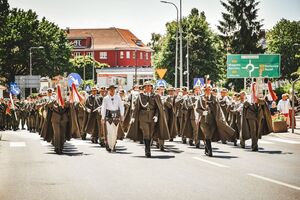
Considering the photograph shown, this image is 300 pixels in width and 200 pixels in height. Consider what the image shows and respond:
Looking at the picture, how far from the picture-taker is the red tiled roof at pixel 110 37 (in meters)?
145

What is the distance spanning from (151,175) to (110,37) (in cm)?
13740

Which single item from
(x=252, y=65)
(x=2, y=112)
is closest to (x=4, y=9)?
(x=2, y=112)

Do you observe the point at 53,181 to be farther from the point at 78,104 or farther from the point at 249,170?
the point at 78,104

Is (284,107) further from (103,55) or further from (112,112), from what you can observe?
(103,55)

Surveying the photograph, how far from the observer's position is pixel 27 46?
8106 centimetres

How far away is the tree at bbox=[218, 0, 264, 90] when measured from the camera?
77438mm

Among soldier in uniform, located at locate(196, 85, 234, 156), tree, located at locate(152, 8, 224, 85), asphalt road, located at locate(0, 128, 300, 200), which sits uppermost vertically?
tree, located at locate(152, 8, 224, 85)

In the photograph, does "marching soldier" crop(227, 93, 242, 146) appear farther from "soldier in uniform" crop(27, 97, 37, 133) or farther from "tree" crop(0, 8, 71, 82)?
"tree" crop(0, 8, 71, 82)

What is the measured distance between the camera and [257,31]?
3081 inches

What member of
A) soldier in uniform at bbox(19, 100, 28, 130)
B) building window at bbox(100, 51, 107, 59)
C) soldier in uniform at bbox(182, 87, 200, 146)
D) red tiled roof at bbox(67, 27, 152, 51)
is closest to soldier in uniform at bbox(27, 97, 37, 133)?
soldier in uniform at bbox(19, 100, 28, 130)

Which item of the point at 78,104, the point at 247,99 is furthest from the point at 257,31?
the point at 247,99

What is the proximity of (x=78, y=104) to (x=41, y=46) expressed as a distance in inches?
2159

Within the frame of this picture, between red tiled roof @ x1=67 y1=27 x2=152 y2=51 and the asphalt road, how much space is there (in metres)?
125

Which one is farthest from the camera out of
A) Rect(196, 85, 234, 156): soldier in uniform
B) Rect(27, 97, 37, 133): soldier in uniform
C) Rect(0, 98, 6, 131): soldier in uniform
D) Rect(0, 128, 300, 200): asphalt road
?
Rect(0, 98, 6, 131): soldier in uniform
